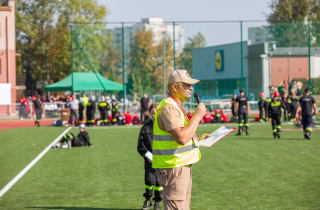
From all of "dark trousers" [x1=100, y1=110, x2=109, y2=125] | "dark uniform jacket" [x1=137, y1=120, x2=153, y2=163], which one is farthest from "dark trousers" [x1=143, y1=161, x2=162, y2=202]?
"dark trousers" [x1=100, y1=110, x2=109, y2=125]

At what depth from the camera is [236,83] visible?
33.1 m

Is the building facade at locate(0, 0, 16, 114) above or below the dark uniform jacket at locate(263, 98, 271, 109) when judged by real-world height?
above

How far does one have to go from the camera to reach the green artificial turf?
294 inches

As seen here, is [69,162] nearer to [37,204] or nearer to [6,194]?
[6,194]

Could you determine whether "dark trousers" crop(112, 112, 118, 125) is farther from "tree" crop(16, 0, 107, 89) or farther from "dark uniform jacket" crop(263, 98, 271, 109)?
"tree" crop(16, 0, 107, 89)

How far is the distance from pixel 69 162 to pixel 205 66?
27.7 metres

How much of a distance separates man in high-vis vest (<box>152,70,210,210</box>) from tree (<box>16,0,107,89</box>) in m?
53.1

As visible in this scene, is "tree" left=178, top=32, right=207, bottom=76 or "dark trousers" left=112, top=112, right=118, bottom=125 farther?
"tree" left=178, top=32, right=207, bottom=76

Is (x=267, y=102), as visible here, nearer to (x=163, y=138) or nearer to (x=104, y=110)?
(x=104, y=110)

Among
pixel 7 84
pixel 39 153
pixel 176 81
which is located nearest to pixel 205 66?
pixel 7 84

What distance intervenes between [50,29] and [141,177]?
2057 inches

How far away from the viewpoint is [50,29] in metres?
58.5

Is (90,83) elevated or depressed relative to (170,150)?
elevated

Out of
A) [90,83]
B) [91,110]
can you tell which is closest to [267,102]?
[91,110]
